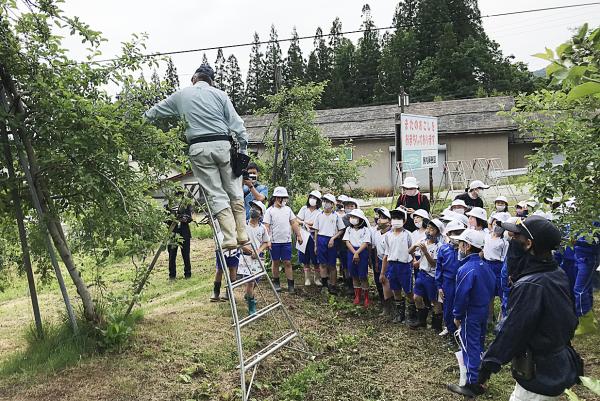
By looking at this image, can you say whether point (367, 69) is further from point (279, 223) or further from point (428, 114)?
point (279, 223)

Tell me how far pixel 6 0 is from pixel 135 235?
2.59 m

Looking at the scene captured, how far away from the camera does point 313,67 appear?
57.0 m

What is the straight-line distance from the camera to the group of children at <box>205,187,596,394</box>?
541cm

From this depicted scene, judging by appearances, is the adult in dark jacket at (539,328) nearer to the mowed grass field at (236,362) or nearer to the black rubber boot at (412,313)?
the mowed grass field at (236,362)

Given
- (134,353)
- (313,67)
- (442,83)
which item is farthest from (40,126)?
(313,67)

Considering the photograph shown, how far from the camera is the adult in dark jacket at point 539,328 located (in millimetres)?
3207

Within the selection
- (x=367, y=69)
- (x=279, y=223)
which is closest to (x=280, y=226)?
(x=279, y=223)

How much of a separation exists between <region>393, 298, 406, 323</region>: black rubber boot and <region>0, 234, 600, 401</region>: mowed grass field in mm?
198

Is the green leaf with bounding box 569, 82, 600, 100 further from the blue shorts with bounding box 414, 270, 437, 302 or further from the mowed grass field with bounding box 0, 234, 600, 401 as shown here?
the blue shorts with bounding box 414, 270, 437, 302

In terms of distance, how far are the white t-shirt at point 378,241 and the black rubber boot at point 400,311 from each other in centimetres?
82

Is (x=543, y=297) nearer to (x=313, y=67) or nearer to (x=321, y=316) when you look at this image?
(x=321, y=316)

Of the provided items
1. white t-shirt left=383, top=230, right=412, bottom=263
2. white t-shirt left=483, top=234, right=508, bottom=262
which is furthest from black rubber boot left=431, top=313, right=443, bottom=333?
white t-shirt left=483, top=234, right=508, bottom=262

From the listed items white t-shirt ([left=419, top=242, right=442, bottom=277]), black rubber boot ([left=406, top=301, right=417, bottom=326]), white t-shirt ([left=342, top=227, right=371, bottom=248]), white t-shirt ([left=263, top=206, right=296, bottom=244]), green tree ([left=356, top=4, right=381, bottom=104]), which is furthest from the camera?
green tree ([left=356, top=4, right=381, bottom=104])

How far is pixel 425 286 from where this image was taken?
23.3 ft
